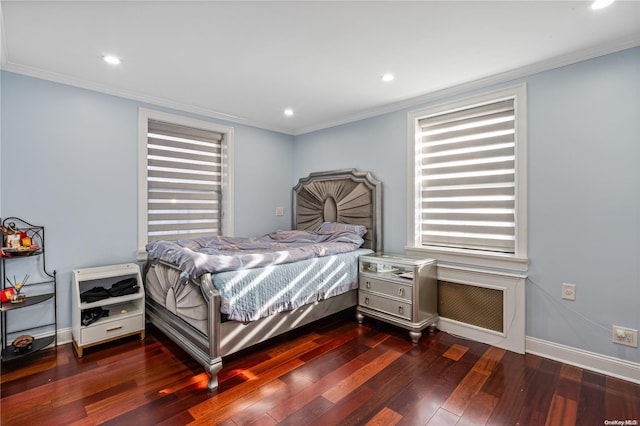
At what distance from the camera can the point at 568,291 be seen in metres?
2.35

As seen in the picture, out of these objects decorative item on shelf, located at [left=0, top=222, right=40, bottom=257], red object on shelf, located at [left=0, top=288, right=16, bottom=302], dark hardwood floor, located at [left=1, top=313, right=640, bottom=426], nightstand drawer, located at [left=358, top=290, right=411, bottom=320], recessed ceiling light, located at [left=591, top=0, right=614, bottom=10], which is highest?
recessed ceiling light, located at [left=591, top=0, right=614, bottom=10]

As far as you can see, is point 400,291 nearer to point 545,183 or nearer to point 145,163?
point 545,183

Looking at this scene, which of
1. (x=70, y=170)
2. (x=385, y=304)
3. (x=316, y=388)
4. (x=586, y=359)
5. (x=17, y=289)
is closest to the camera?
(x=316, y=388)

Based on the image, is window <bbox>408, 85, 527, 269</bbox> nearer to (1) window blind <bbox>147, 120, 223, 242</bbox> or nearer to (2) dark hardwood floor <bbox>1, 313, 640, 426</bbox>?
(2) dark hardwood floor <bbox>1, 313, 640, 426</bbox>

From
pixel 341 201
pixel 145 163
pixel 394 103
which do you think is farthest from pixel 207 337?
pixel 394 103

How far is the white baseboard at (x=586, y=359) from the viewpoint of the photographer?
2.10m

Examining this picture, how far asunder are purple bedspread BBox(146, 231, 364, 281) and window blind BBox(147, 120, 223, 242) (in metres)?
0.45

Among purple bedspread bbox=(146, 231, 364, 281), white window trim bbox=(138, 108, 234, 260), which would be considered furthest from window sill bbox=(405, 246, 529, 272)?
white window trim bbox=(138, 108, 234, 260)

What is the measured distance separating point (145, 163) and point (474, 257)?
3.38 metres

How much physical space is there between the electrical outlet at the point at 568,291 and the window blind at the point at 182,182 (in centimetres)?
355

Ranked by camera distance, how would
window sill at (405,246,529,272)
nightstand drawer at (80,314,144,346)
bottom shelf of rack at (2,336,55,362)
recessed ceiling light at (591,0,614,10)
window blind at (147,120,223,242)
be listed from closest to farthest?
recessed ceiling light at (591,0,614,10) → bottom shelf of rack at (2,336,55,362) → nightstand drawer at (80,314,144,346) → window sill at (405,246,529,272) → window blind at (147,120,223,242)

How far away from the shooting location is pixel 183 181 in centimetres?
353

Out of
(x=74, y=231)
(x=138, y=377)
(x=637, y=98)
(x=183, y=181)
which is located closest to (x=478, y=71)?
(x=637, y=98)

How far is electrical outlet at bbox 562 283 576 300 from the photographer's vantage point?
233 centimetres
